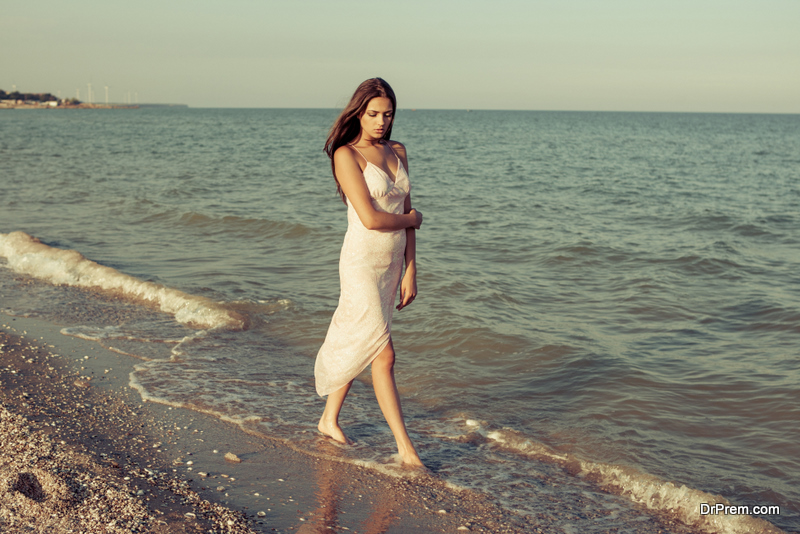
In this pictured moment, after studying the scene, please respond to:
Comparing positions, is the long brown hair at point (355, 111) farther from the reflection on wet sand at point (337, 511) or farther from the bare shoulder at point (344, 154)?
the reflection on wet sand at point (337, 511)

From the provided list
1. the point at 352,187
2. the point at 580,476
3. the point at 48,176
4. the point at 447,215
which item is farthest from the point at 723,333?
the point at 48,176

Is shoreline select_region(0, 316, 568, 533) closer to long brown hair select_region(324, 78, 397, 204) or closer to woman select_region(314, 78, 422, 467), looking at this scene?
woman select_region(314, 78, 422, 467)

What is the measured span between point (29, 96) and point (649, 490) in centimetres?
19629

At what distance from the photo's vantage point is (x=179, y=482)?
3385mm

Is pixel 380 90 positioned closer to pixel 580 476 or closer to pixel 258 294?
pixel 580 476

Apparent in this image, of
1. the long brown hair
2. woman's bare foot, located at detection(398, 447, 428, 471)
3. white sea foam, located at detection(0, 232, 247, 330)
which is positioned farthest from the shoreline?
white sea foam, located at detection(0, 232, 247, 330)

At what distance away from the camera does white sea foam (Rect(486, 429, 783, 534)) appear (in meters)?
3.56

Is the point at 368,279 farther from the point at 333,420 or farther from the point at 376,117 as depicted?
the point at 333,420

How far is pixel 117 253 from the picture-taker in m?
10.1

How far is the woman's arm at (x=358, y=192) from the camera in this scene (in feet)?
11.4

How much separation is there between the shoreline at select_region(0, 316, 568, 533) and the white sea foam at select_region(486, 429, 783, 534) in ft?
1.02

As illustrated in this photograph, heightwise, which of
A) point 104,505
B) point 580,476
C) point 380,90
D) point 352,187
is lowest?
point 580,476

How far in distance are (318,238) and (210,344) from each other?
6.02 m

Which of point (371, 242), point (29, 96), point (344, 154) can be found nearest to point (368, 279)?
point (371, 242)
